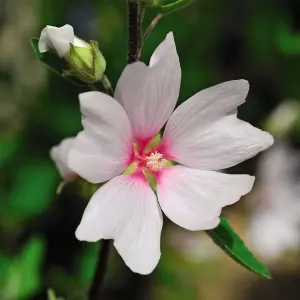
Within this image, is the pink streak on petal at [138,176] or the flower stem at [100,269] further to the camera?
the flower stem at [100,269]

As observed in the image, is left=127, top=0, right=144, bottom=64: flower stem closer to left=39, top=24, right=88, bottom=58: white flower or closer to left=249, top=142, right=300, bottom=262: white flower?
left=39, top=24, right=88, bottom=58: white flower

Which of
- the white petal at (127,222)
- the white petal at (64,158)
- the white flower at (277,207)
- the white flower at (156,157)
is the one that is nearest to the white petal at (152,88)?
the white flower at (156,157)

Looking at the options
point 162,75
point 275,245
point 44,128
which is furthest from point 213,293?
point 162,75

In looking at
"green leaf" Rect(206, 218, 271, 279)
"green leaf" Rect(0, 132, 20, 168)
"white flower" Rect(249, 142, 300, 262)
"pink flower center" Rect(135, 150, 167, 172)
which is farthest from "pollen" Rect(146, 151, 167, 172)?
"white flower" Rect(249, 142, 300, 262)

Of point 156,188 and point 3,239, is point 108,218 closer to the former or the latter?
point 156,188

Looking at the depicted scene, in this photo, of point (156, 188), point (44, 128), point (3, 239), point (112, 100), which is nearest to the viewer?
point (112, 100)

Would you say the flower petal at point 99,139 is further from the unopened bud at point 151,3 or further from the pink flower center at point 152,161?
the unopened bud at point 151,3
